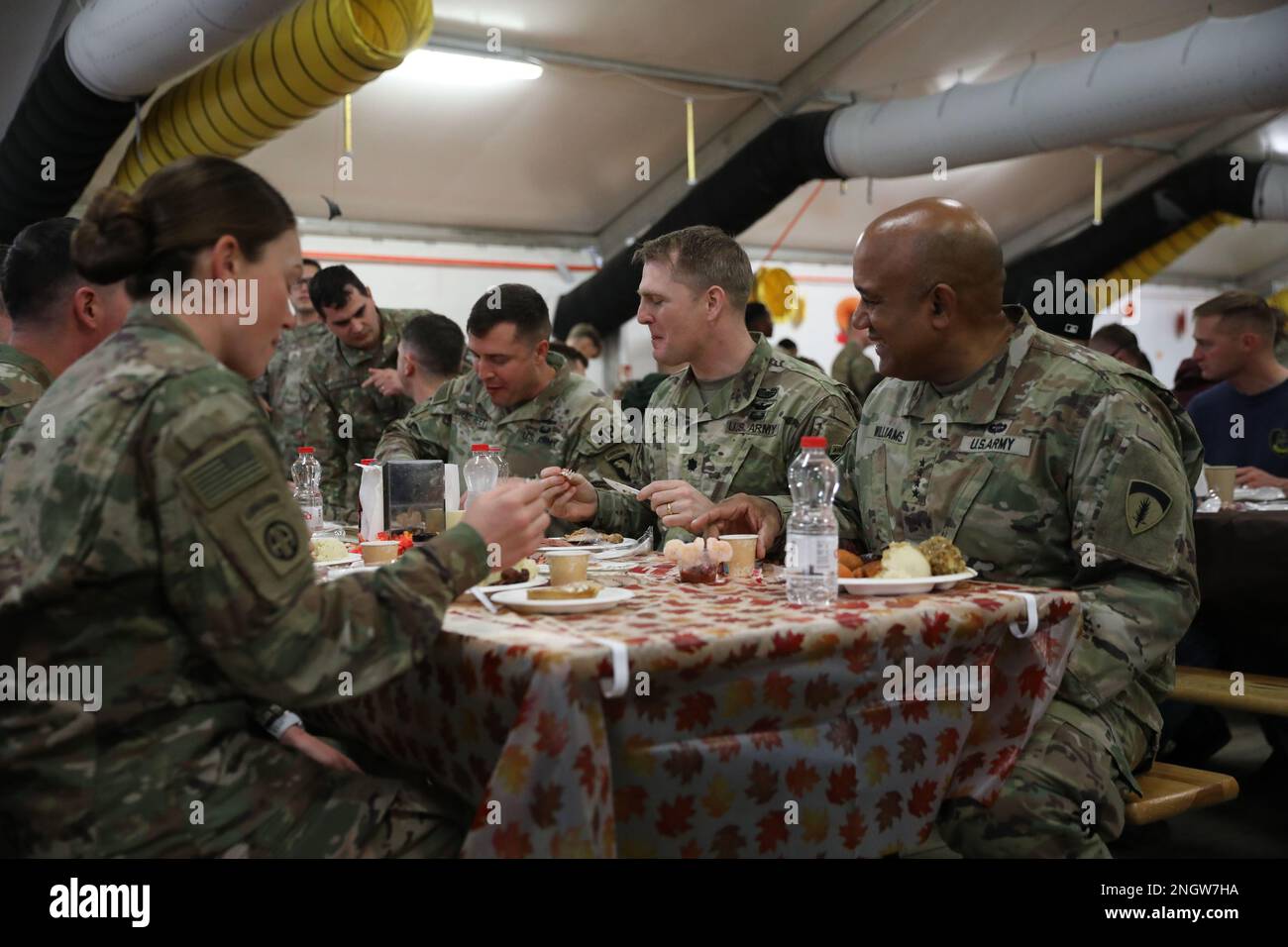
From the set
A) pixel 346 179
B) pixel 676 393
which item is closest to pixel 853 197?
pixel 346 179

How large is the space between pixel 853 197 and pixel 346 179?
5277mm

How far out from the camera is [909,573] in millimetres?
1840

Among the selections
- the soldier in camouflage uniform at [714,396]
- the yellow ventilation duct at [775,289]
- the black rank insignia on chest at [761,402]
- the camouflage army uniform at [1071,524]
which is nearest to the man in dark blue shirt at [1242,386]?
the soldier in camouflage uniform at [714,396]

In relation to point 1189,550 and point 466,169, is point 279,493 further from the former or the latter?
point 466,169

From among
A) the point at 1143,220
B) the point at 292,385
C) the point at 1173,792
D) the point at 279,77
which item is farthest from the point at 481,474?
the point at 1143,220

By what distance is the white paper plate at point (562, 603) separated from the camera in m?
1.71

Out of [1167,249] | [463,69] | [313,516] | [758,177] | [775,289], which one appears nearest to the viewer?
[313,516]

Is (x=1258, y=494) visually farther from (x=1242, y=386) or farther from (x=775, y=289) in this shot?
(x=775, y=289)

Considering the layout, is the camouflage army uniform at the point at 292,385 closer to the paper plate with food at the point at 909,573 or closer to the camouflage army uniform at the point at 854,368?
the camouflage army uniform at the point at 854,368

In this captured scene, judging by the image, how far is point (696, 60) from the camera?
8680mm

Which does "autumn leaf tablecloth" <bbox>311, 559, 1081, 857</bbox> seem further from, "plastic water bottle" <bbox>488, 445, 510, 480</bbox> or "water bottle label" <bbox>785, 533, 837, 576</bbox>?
"plastic water bottle" <bbox>488, 445, 510, 480</bbox>

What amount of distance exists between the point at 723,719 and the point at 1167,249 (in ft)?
40.7

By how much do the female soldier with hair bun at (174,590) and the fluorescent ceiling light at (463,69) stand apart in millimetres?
6758

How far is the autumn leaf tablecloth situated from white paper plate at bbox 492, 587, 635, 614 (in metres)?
0.02
